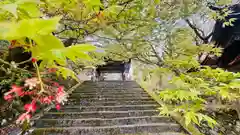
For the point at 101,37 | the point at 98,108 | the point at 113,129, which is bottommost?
the point at 113,129

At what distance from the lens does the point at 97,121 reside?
209 centimetres

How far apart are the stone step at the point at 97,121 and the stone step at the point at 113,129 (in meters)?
0.12

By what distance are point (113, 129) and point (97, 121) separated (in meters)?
0.31

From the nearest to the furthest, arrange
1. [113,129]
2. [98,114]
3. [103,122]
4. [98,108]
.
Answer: [113,129] < [103,122] < [98,114] < [98,108]

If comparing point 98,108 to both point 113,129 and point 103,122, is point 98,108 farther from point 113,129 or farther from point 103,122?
point 113,129

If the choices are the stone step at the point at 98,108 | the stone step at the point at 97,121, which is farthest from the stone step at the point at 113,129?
the stone step at the point at 98,108

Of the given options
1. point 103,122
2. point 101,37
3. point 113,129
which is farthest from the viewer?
point 101,37

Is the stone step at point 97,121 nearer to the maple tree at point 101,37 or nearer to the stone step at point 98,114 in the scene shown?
the stone step at point 98,114

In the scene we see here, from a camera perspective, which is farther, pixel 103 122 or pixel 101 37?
pixel 101 37

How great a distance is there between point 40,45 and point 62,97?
279 mm

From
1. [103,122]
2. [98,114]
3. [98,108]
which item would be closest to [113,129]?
[103,122]

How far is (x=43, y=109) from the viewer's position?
2.39 metres

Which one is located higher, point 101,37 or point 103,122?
point 101,37

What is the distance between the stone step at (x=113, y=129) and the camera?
68.0 inches
